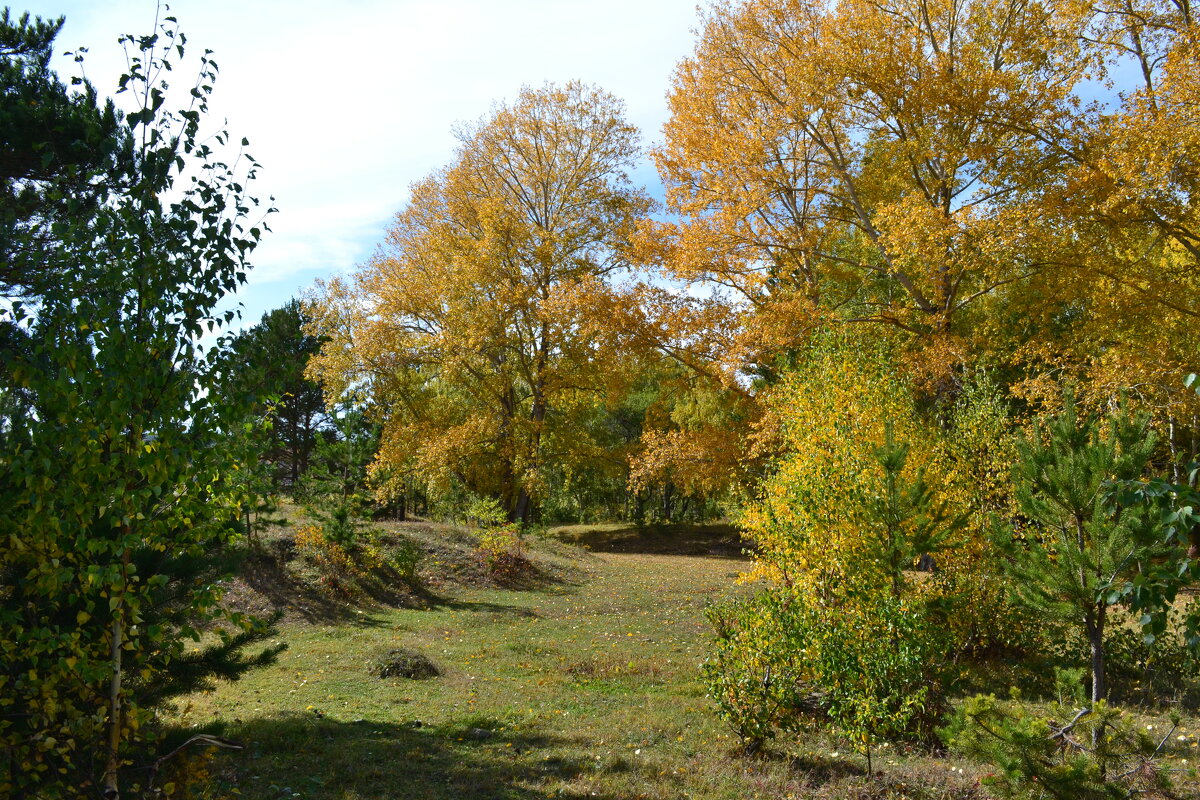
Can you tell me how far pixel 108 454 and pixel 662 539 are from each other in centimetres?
2835

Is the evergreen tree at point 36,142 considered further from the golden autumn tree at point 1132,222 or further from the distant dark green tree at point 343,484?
the golden autumn tree at point 1132,222

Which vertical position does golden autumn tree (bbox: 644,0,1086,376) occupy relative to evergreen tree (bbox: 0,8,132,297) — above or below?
above

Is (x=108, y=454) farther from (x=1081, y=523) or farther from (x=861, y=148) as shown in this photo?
(x=861, y=148)

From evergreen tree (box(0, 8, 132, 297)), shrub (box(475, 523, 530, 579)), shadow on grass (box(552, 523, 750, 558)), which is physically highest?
evergreen tree (box(0, 8, 132, 297))

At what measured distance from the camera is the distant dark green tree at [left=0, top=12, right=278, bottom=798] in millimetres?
2912

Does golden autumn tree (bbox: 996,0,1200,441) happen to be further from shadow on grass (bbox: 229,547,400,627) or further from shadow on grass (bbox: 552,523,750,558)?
shadow on grass (bbox: 552,523,750,558)

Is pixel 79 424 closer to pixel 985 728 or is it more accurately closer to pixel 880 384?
pixel 985 728

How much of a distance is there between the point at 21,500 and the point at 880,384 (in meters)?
8.10

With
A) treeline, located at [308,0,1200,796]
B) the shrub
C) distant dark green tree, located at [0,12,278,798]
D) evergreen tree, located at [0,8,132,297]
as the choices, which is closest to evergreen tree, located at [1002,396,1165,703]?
treeline, located at [308,0,1200,796]

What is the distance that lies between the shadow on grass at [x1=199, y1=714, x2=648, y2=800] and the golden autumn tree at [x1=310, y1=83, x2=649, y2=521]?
15.9 metres

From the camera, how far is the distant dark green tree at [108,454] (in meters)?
2.91

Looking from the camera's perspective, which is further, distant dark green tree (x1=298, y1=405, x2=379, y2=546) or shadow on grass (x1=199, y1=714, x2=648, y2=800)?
distant dark green tree (x1=298, y1=405, x2=379, y2=546)

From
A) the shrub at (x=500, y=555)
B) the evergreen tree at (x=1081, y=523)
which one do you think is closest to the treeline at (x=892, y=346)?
the evergreen tree at (x=1081, y=523)

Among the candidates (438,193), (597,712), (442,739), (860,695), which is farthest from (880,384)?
(438,193)
